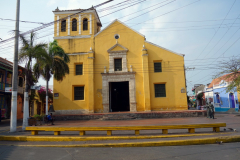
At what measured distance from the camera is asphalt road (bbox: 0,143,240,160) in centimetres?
529

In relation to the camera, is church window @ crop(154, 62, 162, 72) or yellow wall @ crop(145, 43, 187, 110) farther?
church window @ crop(154, 62, 162, 72)

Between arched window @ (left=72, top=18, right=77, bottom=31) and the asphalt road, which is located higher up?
arched window @ (left=72, top=18, right=77, bottom=31)

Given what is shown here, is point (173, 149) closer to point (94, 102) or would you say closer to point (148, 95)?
point (148, 95)

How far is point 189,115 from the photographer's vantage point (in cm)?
1789

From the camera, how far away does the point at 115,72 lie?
67.5 feet

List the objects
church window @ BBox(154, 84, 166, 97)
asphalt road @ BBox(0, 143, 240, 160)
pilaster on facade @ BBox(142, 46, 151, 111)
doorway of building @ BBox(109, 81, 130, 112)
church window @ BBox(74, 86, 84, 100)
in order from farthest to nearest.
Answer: doorway of building @ BBox(109, 81, 130, 112) < church window @ BBox(74, 86, 84, 100) < church window @ BBox(154, 84, 166, 97) < pilaster on facade @ BBox(142, 46, 151, 111) < asphalt road @ BBox(0, 143, 240, 160)

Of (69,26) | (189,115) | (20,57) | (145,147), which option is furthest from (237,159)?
(69,26)

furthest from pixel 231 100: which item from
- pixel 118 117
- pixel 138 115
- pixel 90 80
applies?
pixel 90 80

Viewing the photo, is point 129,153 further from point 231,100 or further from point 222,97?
point 222,97

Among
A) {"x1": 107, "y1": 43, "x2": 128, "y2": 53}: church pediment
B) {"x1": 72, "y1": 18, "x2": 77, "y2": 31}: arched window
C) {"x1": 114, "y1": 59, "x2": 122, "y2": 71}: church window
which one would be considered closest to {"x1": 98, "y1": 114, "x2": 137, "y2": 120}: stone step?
{"x1": 114, "y1": 59, "x2": 122, "y2": 71}: church window

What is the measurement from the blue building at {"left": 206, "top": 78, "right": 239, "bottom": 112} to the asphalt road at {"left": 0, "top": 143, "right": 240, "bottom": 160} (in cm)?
2302

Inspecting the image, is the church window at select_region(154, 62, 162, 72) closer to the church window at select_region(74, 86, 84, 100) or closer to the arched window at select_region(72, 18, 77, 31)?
the church window at select_region(74, 86, 84, 100)

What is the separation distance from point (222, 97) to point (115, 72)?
19096 mm

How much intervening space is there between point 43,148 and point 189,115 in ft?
48.1
